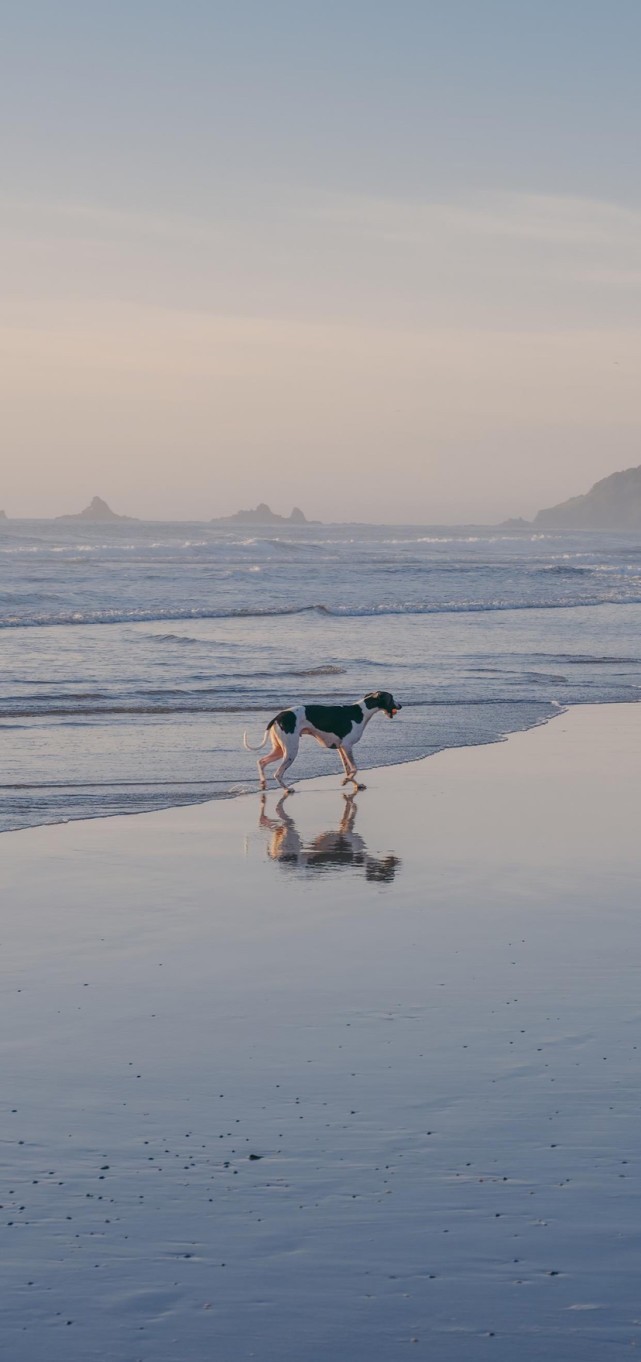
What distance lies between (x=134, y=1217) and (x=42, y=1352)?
2.24ft

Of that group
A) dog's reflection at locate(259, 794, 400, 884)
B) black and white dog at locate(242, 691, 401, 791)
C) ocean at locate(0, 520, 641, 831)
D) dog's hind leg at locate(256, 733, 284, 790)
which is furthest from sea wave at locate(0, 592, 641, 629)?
dog's reflection at locate(259, 794, 400, 884)

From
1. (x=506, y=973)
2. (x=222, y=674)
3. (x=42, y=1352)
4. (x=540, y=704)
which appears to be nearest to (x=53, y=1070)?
(x=42, y=1352)

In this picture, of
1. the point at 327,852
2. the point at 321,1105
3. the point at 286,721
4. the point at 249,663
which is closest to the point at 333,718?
the point at 286,721

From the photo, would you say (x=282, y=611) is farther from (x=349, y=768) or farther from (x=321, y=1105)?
(x=321, y=1105)

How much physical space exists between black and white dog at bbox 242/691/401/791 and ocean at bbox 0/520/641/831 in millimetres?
383

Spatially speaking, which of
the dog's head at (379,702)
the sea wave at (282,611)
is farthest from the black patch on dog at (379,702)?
the sea wave at (282,611)

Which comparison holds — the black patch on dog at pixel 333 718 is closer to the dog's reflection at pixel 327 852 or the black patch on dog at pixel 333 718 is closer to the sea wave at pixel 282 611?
the dog's reflection at pixel 327 852

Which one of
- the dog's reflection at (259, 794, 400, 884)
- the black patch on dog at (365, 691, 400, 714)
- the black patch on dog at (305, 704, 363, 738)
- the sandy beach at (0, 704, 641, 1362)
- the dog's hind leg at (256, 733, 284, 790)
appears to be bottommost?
the dog's reflection at (259, 794, 400, 884)

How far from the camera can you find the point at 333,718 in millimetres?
12961

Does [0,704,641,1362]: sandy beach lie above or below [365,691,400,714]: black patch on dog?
below

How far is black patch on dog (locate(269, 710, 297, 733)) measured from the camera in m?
12.5

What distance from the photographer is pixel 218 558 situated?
62094 mm

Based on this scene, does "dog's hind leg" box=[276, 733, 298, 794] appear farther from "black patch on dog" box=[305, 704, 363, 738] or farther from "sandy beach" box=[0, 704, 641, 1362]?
"sandy beach" box=[0, 704, 641, 1362]

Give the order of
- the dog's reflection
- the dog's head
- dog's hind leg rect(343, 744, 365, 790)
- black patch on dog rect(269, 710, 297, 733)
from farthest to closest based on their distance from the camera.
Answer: the dog's head → dog's hind leg rect(343, 744, 365, 790) → black patch on dog rect(269, 710, 297, 733) → the dog's reflection
